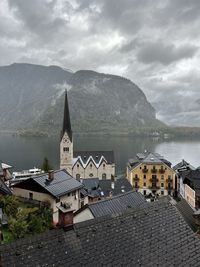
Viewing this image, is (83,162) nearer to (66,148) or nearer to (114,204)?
(66,148)

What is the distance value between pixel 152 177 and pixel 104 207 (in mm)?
41294

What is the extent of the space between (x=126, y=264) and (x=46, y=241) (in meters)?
3.49

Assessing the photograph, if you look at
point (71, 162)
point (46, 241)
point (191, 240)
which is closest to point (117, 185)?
point (71, 162)

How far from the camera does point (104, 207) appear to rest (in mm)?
28344

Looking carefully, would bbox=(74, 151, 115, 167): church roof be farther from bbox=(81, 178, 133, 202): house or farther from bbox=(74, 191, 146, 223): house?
bbox=(74, 191, 146, 223): house

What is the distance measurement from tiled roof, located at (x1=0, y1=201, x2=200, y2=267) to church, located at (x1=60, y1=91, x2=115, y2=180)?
6218 cm

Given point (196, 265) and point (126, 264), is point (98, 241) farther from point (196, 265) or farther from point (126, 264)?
point (196, 265)

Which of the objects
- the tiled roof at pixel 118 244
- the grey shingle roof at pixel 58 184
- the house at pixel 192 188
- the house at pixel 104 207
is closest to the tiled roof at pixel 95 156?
the house at pixel 192 188

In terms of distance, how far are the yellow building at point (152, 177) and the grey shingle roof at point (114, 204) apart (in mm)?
35044

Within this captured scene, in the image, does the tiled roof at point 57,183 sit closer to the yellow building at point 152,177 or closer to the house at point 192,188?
the house at point 192,188

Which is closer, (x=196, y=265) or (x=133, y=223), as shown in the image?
(x=196, y=265)

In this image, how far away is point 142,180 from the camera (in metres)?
68.2

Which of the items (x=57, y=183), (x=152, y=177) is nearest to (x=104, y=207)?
(x=57, y=183)

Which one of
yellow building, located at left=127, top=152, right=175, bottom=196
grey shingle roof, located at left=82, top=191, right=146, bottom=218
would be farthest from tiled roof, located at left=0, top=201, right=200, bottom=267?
yellow building, located at left=127, top=152, right=175, bottom=196
